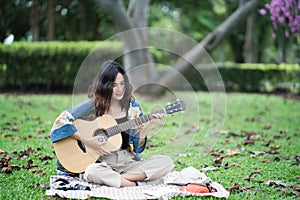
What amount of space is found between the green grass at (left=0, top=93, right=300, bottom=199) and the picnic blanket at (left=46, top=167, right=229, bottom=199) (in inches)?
4.4

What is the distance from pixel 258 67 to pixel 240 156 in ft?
31.0

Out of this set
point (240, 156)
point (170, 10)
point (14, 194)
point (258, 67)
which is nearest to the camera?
point (14, 194)

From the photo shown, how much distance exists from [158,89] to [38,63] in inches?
134

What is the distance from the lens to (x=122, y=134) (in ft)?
11.6

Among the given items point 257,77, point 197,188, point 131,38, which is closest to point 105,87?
point 197,188

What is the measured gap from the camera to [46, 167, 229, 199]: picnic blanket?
3.05 metres

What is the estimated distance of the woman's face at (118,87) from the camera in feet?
11.5

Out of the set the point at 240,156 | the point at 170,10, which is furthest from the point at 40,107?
the point at 170,10

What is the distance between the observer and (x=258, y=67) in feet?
44.4

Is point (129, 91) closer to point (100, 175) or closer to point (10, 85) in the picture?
point (100, 175)

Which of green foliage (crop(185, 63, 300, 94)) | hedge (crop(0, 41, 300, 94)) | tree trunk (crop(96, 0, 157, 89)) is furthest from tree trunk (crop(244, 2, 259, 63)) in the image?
tree trunk (crop(96, 0, 157, 89))

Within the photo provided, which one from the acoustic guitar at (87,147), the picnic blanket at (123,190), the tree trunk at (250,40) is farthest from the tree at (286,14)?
the tree trunk at (250,40)

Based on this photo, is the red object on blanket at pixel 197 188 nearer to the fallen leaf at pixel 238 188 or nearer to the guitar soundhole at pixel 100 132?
the fallen leaf at pixel 238 188

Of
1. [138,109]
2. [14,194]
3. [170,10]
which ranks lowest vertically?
[14,194]
